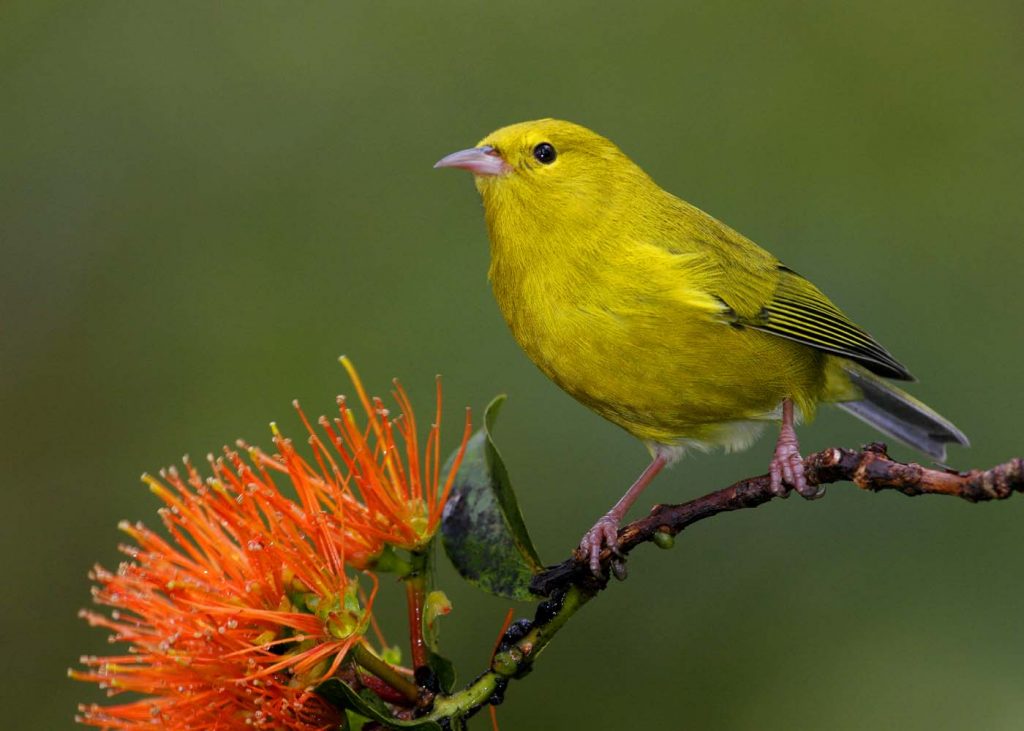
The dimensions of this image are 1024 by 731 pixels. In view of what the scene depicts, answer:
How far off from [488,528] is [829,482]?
2.94ft

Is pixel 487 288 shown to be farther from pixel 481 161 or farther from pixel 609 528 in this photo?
pixel 609 528

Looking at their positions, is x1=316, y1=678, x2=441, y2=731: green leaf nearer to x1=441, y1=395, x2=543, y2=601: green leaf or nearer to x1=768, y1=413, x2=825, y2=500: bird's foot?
x1=441, y1=395, x2=543, y2=601: green leaf

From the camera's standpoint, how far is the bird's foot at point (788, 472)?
114 inches

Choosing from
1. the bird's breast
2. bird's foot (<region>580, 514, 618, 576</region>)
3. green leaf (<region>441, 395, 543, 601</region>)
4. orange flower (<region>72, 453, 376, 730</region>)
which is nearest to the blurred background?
the bird's breast

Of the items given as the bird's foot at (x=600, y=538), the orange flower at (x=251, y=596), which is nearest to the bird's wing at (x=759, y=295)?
the bird's foot at (x=600, y=538)

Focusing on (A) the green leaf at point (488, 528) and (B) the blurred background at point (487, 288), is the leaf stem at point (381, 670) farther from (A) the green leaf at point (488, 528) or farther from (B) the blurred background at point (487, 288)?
(B) the blurred background at point (487, 288)

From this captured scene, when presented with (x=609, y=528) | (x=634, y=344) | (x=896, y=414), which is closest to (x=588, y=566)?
(x=609, y=528)

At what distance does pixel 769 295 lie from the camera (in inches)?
177

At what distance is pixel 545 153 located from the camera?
4.33m

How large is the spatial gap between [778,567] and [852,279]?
1.21m

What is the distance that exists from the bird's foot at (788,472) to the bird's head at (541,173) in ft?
3.19

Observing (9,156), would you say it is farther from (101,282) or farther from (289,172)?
(289,172)

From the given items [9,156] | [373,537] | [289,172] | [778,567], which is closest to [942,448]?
[778,567]

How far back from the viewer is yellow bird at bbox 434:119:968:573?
3.91 m
